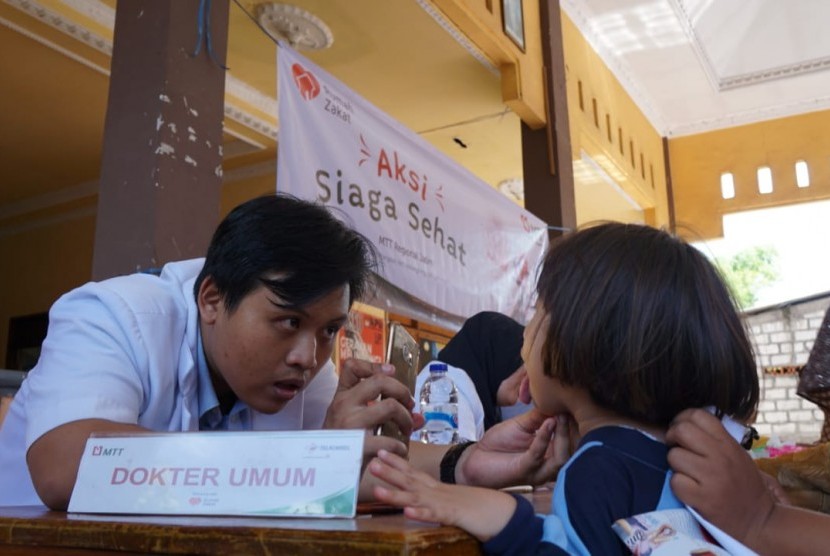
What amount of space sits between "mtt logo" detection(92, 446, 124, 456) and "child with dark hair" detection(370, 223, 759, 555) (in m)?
0.42

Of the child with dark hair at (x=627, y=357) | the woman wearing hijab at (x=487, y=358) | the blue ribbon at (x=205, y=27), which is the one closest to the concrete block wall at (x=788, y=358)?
the woman wearing hijab at (x=487, y=358)

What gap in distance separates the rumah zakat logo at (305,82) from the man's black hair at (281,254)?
126cm

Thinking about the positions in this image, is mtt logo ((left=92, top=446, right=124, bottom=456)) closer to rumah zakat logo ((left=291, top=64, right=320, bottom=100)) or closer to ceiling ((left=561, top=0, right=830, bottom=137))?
rumah zakat logo ((left=291, top=64, right=320, bottom=100))

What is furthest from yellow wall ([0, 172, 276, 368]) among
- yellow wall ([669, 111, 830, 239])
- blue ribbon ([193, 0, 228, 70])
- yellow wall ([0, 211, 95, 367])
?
yellow wall ([669, 111, 830, 239])

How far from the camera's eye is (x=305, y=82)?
8.26 ft

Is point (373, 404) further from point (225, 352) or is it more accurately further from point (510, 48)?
point (510, 48)

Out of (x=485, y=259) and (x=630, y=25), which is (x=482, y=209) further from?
(x=630, y=25)

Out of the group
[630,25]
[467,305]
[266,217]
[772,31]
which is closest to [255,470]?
[266,217]

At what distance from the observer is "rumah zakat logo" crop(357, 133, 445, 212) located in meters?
2.82

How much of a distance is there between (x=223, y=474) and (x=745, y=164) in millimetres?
7710

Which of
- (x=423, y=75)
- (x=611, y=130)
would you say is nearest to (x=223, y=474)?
(x=423, y=75)

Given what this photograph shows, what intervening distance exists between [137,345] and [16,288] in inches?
242

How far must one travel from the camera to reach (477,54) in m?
4.16

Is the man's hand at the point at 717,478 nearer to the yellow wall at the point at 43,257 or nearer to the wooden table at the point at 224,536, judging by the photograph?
the wooden table at the point at 224,536
